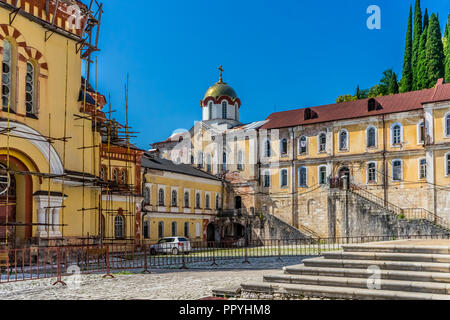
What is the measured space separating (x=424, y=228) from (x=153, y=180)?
66.3 ft

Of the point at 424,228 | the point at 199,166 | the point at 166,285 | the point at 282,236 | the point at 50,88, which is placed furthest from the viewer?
the point at 199,166

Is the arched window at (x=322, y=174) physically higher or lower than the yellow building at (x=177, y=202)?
higher

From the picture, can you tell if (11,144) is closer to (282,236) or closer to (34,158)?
(34,158)

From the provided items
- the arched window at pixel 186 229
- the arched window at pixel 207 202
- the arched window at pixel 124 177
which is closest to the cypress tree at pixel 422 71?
the arched window at pixel 207 202

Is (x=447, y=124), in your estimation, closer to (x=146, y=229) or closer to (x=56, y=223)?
(x=146, y=229)

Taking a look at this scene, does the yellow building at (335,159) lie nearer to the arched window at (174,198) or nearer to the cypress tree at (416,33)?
the arched window at (174,198)

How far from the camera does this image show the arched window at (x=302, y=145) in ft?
154

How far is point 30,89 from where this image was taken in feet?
68.5

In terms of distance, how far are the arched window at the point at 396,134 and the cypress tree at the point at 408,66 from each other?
18954 mm

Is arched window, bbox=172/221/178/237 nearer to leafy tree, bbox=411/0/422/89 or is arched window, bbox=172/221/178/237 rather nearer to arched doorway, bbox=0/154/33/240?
arched doorway, bbox=0/154/33/240

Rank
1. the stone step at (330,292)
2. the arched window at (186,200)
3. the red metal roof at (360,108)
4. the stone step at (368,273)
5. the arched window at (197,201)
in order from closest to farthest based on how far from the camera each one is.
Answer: the stone step at (330,292)
the stone step at (368,273)
the red metal roof at (360,108)
the arched window at (186,200)
the arched window at (197,201)

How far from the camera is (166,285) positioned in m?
14.0
